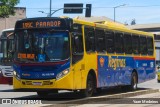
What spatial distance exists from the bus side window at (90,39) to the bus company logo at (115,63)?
1906 mm

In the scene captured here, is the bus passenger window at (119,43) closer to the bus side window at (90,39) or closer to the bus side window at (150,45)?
the bus side window at (90,39)

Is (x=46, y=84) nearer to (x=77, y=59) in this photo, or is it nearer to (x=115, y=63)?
(x=77, y=59)

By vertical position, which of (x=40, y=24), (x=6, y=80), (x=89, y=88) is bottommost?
(x=6, y=80)

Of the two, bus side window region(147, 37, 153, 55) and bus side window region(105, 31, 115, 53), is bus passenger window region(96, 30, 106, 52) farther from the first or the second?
bus side window region(147, 37, 153, 55)

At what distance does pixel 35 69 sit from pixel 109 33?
4.82 m

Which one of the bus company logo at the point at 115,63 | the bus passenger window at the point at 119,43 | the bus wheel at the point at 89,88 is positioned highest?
the bus passenger window at the point at 119,43

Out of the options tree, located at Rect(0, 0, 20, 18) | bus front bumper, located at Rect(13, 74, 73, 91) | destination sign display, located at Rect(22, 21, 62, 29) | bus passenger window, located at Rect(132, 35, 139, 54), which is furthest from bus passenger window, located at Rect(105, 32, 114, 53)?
tree, located at Rect(0, 0, 20, 18)

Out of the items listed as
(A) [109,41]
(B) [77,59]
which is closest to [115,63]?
(A) [109,41]

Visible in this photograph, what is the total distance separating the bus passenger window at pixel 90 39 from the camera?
1792 cm

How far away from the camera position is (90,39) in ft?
59.8

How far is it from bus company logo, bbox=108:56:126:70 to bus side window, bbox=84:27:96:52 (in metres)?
1.91

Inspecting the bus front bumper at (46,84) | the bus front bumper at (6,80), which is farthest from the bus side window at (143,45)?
the bus front bumper at (46,84)

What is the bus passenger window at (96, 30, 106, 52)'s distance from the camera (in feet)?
62.5

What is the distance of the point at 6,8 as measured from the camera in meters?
40.8
